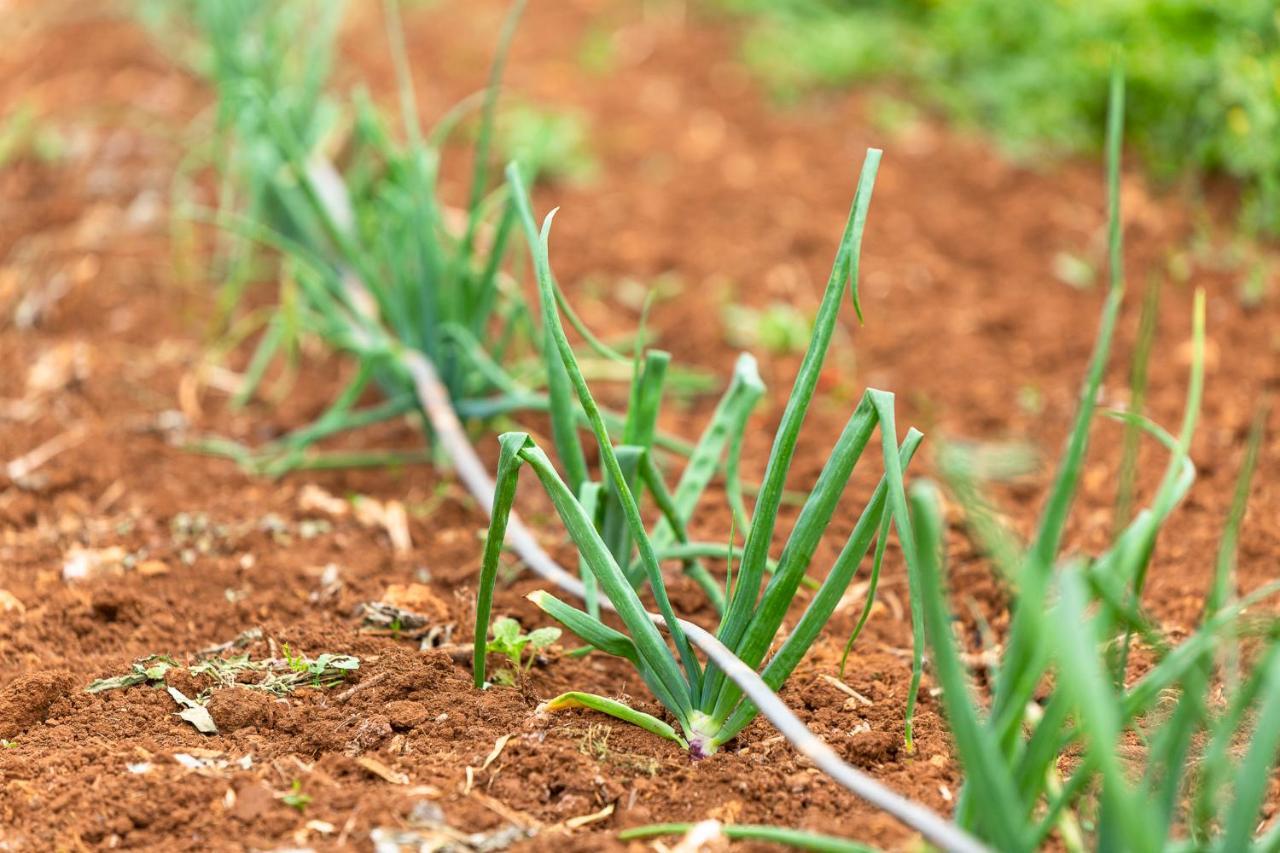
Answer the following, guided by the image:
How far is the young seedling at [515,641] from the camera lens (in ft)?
5.38

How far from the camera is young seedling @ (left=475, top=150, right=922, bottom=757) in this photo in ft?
4.51

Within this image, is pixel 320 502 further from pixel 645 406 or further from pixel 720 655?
pixel 720 655

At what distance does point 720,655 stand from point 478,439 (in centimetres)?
119

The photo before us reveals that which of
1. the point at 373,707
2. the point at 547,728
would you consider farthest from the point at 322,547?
Result: the point at 547,728

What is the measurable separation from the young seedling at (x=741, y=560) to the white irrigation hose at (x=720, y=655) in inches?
1.8

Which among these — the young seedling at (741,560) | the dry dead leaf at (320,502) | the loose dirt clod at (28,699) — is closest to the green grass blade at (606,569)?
the young seedling at (741,560)

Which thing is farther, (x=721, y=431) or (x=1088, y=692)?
(x=721, y=431)

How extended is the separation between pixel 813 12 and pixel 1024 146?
1.49 m

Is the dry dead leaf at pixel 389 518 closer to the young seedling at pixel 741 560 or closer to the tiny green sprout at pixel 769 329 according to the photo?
the young seedling at pixel 741 560

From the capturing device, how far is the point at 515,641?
65.1 inches

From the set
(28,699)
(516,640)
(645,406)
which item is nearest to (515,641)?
(516,640)

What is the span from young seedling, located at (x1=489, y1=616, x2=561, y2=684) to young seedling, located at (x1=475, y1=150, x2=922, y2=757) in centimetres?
11

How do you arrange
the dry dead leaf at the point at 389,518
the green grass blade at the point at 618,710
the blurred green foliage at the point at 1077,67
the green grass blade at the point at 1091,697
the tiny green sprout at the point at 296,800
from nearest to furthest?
1. the green grass blade at the point at 1091,697
2. the tiny green sprout at the point at 296,800
3. the green grass blade at the point at 618,710
4. the dry dead leaf at the point at 389,518
5. the blurred green foliage at the point at 1077,67

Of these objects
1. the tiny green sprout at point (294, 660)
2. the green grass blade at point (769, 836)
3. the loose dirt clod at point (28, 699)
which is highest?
the green grass blade at point (769, 836)
